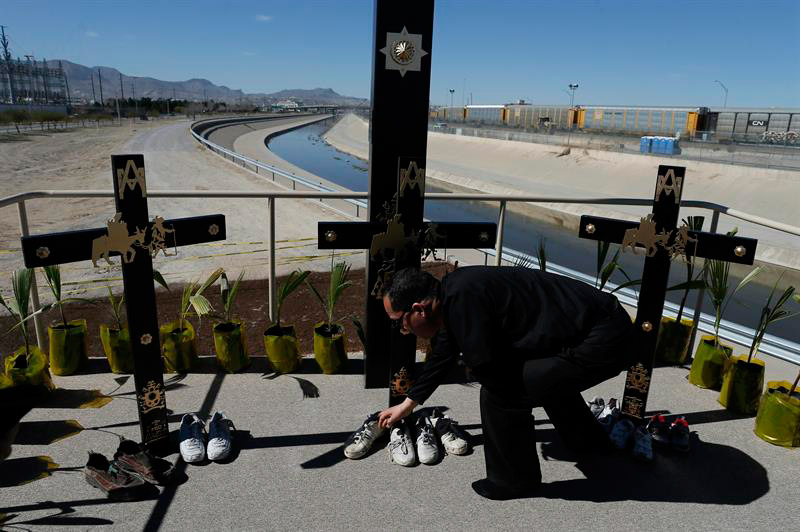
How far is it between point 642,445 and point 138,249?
2.89 meters

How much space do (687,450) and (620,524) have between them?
0.88m

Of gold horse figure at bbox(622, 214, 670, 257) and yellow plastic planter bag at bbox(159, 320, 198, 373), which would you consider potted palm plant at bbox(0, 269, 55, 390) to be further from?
gold horse figure at bbox(622, 214, 670, 257)

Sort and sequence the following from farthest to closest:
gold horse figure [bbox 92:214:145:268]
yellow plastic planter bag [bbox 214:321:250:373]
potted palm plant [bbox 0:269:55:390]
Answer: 1. yellow plastic planter bag [bbox 214:321:250:373]
2. potted palm plant [bbox 0:269:55:390]
3. gold horse figure [bbox 92:214:145:268]

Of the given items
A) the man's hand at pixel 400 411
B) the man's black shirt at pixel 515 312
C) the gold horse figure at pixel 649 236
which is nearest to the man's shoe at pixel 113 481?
the man's hand at pixel 400 411

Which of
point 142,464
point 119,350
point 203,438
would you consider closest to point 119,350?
point 119,350

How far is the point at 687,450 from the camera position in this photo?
134 inches

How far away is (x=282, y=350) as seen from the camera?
4.21 meters

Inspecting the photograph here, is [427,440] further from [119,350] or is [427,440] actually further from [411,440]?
[119,350]

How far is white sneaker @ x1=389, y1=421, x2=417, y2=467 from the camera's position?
3.21 metres

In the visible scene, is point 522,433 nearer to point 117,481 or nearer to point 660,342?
point 117,481

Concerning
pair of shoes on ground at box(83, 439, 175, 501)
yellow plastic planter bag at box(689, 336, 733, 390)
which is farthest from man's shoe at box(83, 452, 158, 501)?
yellow plastic planter bag at box(689, 336, 733, 390)

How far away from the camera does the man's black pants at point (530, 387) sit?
2.69 meters

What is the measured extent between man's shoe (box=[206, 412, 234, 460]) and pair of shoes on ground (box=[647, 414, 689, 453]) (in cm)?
237

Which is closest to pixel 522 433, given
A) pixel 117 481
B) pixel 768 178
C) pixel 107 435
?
pixel 117 481
